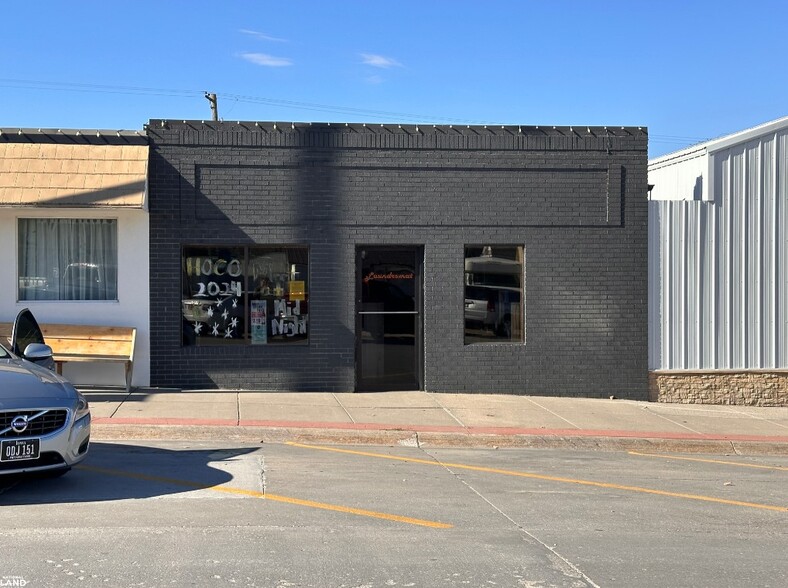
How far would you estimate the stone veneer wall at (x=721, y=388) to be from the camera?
51.9ft

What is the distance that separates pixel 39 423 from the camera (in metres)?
7.71

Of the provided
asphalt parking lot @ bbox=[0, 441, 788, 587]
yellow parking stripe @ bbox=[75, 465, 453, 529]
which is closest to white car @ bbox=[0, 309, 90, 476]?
asphalt parking lot @ bbox=[0, 441, 788, 587]

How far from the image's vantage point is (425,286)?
599 inches

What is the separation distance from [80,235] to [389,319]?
5.05 meters

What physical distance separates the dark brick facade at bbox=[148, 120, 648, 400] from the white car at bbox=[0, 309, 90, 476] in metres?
6.49

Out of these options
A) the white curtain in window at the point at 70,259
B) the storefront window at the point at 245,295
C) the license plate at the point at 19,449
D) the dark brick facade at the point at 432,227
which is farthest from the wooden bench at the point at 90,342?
the license plate at the point at 19,449

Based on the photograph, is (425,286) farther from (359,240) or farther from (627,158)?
(627,158)

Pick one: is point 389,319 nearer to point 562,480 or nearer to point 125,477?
point 562,480

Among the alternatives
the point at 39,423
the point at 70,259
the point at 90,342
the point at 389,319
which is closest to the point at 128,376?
the point at 90,342

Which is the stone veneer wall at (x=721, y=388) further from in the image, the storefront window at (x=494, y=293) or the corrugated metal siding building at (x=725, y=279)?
the storefront window at (x=494, y=293)

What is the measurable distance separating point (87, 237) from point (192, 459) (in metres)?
6.05

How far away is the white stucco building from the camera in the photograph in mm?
13922

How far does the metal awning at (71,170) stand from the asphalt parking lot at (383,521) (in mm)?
4446

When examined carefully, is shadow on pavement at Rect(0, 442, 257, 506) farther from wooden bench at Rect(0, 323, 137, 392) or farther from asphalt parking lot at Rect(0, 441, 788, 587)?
wooden bench at Rect(0, 323, 137, 392)
